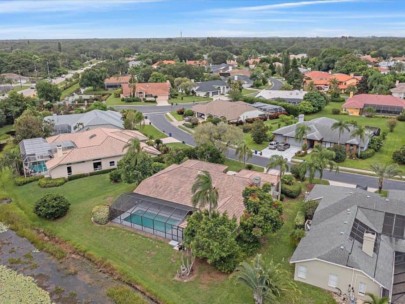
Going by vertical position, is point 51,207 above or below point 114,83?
below

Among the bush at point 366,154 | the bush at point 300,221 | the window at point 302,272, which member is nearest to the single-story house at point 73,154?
the bush at point 300,221

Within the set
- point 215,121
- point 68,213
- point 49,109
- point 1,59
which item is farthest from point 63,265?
point 1,59

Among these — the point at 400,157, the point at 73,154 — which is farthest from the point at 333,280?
the point at 73,154

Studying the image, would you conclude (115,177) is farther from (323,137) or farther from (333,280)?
(323,137)

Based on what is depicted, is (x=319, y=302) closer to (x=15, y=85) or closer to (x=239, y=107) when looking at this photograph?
(x=239, y=107)

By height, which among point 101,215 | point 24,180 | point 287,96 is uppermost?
point 287,96
